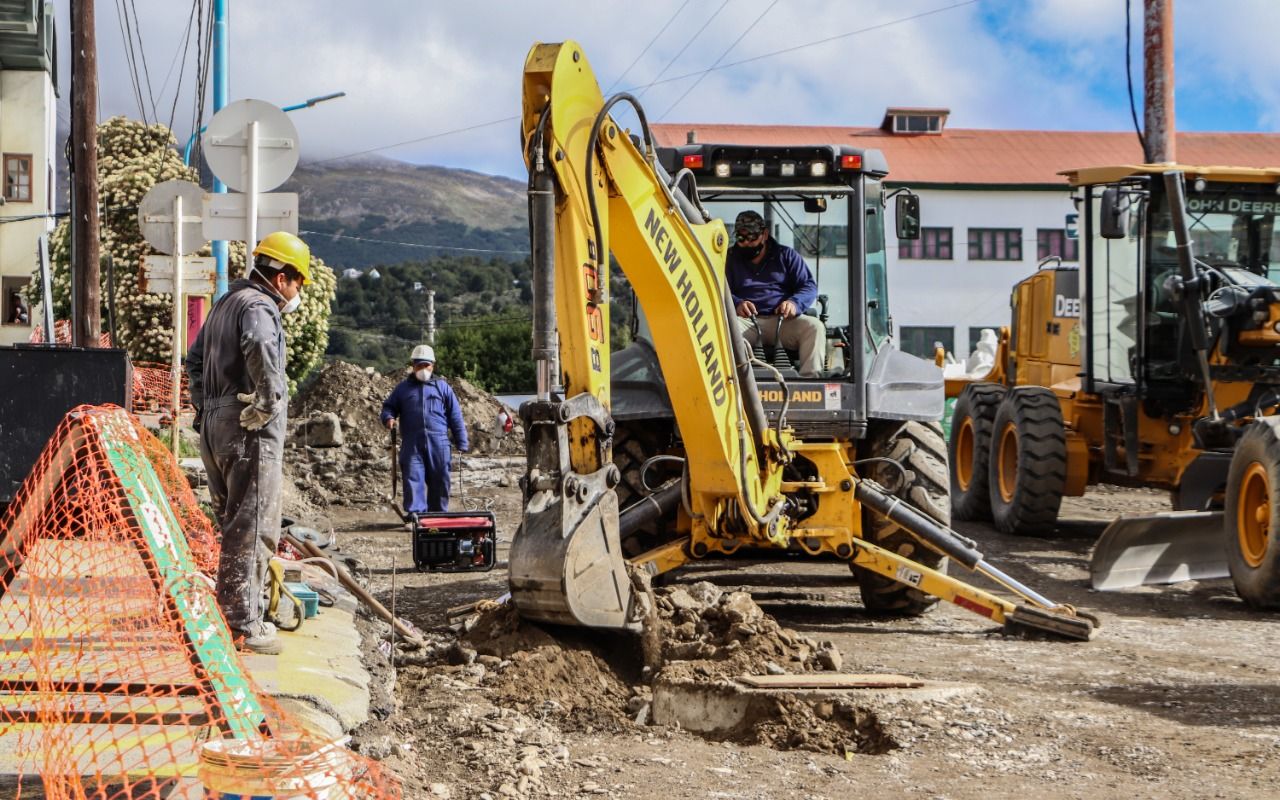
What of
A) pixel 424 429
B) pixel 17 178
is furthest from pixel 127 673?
pixel 17 178

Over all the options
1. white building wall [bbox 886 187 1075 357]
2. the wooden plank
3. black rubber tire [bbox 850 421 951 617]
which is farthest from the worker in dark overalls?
white building wall [bbox 886 187 1075 357]

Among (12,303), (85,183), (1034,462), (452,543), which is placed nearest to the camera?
(452,543)

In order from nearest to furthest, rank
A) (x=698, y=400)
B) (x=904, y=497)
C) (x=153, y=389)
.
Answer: (x=698, y=400)
(x=904, y=497)
(x=153, y=389)

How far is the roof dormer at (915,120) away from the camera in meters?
51.4

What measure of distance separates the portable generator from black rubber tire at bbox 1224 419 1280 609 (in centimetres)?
542

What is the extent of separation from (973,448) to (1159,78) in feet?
17.0

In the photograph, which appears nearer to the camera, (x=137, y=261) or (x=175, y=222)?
(x=175, y=222)

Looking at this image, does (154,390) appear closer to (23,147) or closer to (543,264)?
(543,264)

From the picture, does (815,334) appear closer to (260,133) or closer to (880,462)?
(880,462)

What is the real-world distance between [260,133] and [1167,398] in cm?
732

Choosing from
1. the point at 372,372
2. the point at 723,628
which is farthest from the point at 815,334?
the point at 372,372

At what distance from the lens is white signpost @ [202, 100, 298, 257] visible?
9.84 m

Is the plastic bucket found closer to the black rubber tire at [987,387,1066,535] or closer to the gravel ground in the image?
the gravel ground

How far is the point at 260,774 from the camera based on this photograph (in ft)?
12.7
